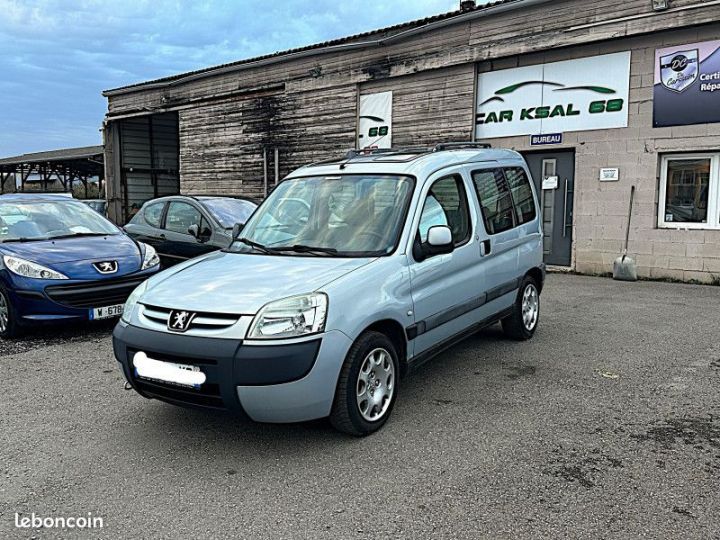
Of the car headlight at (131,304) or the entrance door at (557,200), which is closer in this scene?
the car headlight at (131,304)

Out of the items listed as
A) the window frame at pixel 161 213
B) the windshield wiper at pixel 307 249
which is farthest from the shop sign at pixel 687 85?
the windshield wiper at pixel 307 249

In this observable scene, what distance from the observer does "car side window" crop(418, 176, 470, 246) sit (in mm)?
4582

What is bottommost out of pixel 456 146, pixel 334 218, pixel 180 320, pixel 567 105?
pixel 180 320

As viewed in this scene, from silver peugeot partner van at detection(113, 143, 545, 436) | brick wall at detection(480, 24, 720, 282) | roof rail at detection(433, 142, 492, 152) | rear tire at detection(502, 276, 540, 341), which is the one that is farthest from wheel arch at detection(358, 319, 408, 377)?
brick wall at detection(480, 24, 720, 282)

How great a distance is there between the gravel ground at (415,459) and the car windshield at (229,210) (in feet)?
11.6

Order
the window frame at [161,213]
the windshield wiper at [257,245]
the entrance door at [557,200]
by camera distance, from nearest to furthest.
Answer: the windshield wiper at [257,245], the window frame at [161,213], the entrance door at [557,200]

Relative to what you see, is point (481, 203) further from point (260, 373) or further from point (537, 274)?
point (260, 373)

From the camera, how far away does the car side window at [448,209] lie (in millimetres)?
4582

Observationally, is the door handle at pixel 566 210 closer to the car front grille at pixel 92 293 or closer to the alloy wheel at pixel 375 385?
the car front grille at pixel 92 293

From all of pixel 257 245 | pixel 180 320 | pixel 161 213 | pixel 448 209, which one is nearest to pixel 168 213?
pixel 161 213

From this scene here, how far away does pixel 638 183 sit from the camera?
1070cm

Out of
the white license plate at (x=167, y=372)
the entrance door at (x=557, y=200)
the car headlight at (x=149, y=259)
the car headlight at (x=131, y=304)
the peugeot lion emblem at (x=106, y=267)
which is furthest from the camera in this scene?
the entrance door at (x=557, y=200)

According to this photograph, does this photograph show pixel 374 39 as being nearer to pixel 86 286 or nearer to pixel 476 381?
pixel 86 286

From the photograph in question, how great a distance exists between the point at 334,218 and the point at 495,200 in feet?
5.84
